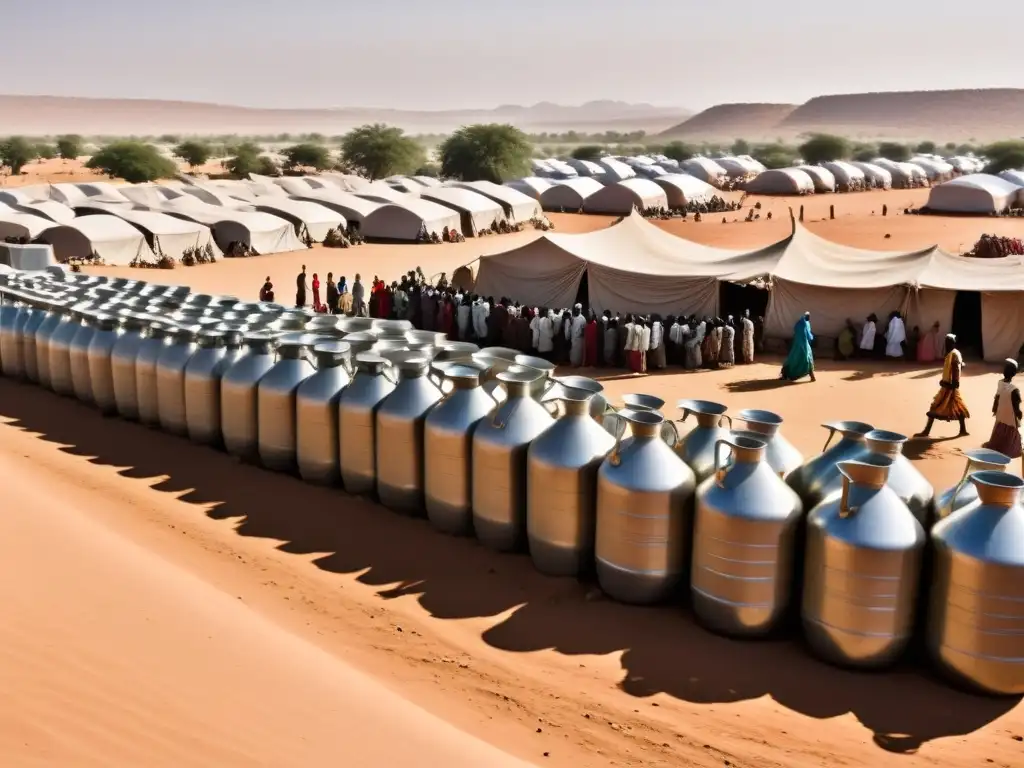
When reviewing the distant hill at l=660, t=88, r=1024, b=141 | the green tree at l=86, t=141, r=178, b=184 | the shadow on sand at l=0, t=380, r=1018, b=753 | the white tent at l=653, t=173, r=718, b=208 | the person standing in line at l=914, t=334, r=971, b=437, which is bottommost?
the shadow on sand at l=0, t=380, r=1018, b=753

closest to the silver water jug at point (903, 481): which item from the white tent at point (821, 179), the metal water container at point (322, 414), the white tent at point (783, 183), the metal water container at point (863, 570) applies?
the metal water container at point (863, 570)

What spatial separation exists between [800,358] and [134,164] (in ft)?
167

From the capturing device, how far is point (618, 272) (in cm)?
1909

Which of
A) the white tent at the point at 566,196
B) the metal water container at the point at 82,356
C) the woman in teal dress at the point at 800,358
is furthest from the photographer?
the white tent at the point at 566,196

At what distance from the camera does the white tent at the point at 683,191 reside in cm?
4940

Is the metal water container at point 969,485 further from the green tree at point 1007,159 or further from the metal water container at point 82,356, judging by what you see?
the green tree at point 1007,159

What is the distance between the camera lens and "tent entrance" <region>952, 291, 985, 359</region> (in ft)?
58.5

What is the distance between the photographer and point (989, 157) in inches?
2864

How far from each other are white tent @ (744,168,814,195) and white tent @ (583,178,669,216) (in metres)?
11.1

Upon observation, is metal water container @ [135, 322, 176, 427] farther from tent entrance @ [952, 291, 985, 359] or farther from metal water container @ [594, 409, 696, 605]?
tent entrance @ [952, 291, 985, 359]

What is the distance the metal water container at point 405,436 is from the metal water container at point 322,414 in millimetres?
697

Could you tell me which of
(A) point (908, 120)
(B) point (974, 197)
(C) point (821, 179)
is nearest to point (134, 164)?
(C) point (821, 179)

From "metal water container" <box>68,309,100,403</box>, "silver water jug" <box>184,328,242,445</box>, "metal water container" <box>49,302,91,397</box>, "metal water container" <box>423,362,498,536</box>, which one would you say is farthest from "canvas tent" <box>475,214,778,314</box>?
"metal water container" <box>423,362,498,536</box>

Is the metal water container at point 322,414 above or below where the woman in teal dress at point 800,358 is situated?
above
